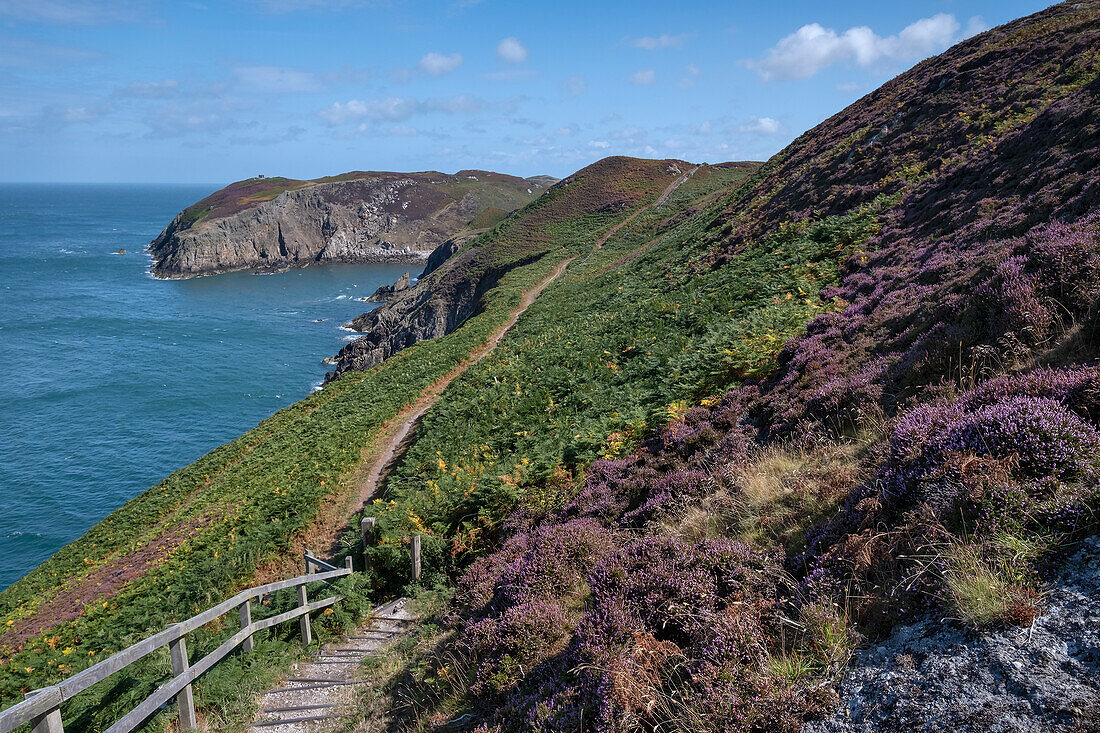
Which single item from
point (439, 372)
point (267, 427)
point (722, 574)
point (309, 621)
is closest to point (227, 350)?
point (267, 427)

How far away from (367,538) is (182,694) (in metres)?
5.43

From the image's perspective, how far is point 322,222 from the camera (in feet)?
450

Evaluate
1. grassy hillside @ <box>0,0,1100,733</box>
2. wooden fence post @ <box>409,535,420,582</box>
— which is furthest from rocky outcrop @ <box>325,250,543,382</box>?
wooden fence post @ <box>409,535,420,582</box>

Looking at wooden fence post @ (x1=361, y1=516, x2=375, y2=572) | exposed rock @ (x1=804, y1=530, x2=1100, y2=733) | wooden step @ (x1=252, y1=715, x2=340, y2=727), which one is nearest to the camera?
exposed rock @ (x1=804, y1=530, x2=1100, y2=733)

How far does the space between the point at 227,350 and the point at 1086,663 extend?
2999 inches

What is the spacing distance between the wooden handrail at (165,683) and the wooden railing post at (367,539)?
0.72 m

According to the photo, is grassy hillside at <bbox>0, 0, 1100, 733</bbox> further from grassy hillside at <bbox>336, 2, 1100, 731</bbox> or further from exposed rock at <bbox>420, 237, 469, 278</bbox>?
Answer: exposed rock at <bbox>420, 237, 469, 278</bbox>

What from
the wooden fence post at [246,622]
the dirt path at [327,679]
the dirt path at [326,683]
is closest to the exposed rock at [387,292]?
the dirt path at [327,679]

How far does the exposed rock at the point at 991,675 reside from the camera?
2809mm

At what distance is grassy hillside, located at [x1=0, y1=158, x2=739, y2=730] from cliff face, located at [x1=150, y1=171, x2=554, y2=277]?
272 feet

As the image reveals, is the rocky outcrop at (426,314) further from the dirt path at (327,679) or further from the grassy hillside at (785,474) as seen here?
the dirt path at (327,679)

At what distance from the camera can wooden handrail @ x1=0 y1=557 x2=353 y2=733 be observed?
15.4 feet

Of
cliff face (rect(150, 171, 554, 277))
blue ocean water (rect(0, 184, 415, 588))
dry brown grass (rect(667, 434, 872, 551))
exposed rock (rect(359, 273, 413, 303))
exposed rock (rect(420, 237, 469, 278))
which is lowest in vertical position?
blue ocean water (rect(0, 184, 415, 588))

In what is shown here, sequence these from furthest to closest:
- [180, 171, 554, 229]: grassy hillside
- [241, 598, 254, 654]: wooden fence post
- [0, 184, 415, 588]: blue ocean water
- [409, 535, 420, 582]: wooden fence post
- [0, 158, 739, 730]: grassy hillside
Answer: [180, 171, 554, 229]: grassy hillside, [0, 184, 415, 588]: blue ocean water, [409, 535, 420, 582]: wooden fence post, [0, 158, 739, 730]: grassy hillside, [241, 598, 254, 654]: wooden fence post
